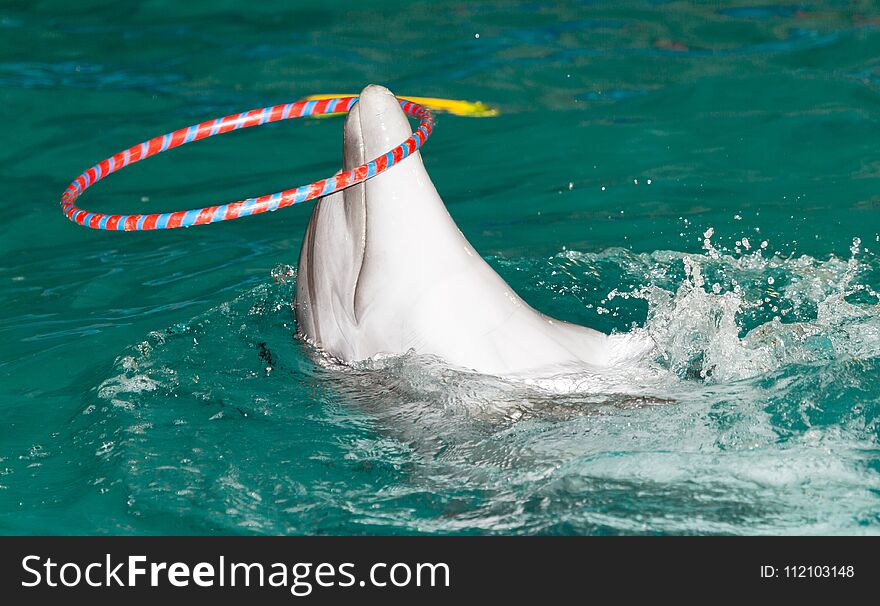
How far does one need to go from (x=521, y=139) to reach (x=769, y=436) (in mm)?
5081

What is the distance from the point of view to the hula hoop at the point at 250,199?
12.8ft

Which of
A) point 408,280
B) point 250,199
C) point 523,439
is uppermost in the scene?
point 250,199

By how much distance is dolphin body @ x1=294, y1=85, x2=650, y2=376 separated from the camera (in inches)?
160

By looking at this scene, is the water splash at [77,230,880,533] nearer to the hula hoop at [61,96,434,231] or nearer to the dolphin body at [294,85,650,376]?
the dolphin body at [294,85,650,376]

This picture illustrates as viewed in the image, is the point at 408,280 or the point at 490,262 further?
the point at 490,262

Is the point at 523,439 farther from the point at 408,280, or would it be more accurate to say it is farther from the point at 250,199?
the point at 250,199

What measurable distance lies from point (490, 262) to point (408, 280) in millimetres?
2418

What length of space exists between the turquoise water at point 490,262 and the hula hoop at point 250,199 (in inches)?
28.5

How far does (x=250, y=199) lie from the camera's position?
14.4 feet

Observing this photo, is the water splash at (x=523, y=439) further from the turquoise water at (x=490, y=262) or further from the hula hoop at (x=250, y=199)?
the hula hoop at (x=250, y=199)

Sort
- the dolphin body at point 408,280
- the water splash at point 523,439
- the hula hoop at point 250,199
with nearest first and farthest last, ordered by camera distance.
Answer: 1. the water splash at point 523,439
2. the hula hoop at point 250,199
3. the dolphin body at point 408,280

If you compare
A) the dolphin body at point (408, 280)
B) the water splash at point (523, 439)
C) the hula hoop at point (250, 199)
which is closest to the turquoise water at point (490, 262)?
the water splash at point (523, 439)

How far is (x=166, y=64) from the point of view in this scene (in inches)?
418

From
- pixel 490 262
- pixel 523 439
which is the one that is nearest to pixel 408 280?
pixel 523 439
